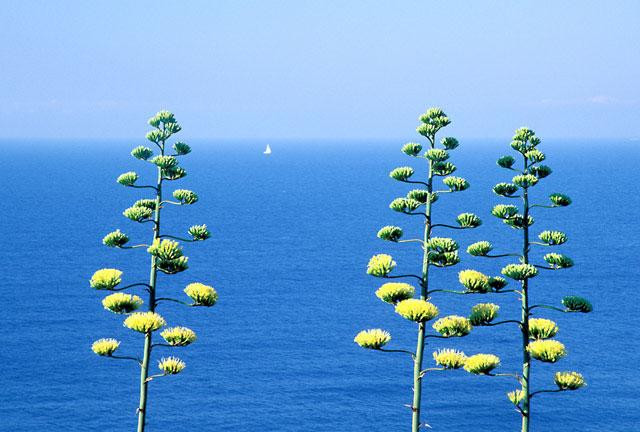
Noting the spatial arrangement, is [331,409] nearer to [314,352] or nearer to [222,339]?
[314,352]

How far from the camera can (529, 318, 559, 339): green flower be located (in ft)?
90.4

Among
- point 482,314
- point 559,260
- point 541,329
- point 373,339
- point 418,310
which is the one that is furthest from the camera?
point 559,260

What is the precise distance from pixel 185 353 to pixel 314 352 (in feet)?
57.8

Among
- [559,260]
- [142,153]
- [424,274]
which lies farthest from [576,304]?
[142,153]

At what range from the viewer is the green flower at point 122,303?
1001 inches

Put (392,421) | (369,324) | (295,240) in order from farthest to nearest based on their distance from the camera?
(295,240) < (369,324) < (392,421)

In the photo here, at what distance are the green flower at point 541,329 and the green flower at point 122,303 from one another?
1212 cm

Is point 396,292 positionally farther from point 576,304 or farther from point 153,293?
point 153,293

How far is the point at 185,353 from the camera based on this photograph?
119750mm

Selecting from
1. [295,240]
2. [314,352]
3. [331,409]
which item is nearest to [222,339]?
[314,352]

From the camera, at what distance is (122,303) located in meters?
25.6

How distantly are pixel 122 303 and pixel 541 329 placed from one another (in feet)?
42.1

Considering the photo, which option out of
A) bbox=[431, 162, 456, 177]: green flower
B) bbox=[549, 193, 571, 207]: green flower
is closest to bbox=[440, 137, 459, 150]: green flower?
bbox=[431, 162, 456, 177]: green flower

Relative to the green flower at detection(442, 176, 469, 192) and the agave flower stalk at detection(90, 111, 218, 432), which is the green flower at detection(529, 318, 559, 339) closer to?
the green flower at detection(442, 176, 469, 192)
